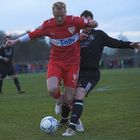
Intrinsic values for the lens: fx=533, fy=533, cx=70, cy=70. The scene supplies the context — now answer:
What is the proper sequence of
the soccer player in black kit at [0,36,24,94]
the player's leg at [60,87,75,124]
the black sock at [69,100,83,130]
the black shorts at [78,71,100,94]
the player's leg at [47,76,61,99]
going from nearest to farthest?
the black sock at [69,100,83,130] → the player's leg at [47,76,61,99] → the player's leg at [60,87,75,124] → the black shorts at [78,71,100,94] → the soccer player in black kit at [0,36,24,94]

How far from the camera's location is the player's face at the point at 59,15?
9.47 m

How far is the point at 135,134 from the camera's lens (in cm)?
916

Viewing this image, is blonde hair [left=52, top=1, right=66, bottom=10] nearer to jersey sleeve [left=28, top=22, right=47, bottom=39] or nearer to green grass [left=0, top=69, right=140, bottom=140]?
jersey sleeve [left=28, top=22, right=47, bottom=39]

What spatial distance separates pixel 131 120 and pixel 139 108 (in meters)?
2.39

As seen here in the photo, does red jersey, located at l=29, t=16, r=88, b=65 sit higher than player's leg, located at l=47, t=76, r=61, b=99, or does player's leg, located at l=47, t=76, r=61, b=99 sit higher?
red jersey, located at l=29, t=16, r=88, b=65

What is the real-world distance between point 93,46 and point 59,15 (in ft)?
3.49

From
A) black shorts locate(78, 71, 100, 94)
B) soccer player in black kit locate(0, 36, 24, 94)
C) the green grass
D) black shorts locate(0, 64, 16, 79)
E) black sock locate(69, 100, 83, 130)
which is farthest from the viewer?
black shorts locate(0, 64, 16, 79)

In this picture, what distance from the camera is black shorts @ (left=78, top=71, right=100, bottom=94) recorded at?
395 inches

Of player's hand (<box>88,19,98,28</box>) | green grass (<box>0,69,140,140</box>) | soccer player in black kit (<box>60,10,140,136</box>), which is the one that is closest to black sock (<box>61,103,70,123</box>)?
green grass (<box>0,69,140,140</box>)

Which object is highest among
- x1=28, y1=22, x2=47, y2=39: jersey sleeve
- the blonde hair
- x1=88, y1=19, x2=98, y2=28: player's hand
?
the blonde hair

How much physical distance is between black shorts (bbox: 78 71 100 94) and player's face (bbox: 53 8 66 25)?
118 cm

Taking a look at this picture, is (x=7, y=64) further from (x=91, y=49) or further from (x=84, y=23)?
(x=84, y=23)

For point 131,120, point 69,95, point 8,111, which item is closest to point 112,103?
point 8,111

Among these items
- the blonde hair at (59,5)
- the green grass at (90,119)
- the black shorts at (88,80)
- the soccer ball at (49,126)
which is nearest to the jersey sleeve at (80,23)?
the blonde hair at (59,5)
